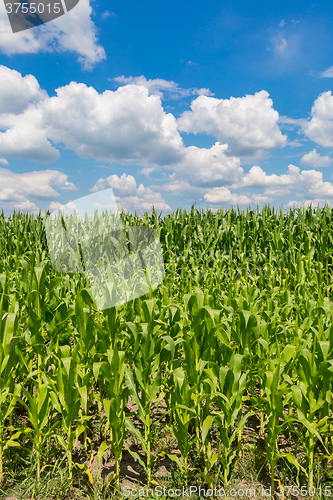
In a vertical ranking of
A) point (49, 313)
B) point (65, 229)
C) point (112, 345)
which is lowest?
point (112, 345)

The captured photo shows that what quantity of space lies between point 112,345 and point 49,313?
0.68 meters

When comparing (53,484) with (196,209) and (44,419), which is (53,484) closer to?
(44,419)

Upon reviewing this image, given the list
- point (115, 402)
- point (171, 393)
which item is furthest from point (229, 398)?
point (115, 402)

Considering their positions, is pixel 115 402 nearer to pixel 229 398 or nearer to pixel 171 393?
pixel 171 393

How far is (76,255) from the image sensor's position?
7.46m

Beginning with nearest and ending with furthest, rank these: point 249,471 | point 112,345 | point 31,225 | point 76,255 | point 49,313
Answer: point 249,471
point 112,345
point 49,313
point 76,255
point 31,225

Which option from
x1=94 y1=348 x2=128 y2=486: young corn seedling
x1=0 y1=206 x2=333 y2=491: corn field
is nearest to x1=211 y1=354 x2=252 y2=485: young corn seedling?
x1=0 y1=206 x2=333 y2=491: corn field

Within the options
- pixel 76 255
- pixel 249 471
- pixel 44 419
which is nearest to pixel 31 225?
pixel 76 255

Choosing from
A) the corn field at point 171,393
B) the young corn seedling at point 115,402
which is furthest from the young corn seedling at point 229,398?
the young corn seedling at point 115,402

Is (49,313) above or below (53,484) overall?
above

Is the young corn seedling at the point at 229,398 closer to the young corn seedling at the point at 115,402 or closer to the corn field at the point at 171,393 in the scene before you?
the corn field at the point at 171,393

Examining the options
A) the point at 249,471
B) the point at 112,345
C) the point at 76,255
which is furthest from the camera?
the point at 76,255

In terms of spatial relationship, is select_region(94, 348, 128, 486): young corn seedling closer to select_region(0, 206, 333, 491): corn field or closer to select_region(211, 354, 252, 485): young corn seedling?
select_region(0, 206, 333, 491): corn field

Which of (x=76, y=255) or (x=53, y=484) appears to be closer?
(x=53, y=484)
